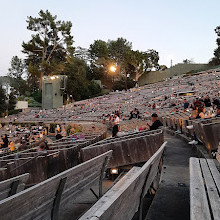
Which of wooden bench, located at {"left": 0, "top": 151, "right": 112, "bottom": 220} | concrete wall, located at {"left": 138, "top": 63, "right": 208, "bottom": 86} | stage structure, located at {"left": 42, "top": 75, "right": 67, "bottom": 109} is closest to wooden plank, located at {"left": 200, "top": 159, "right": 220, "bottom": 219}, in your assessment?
wooden bench, located at {"left": 0, "top": 151, "right": 112, "bottom": 220}

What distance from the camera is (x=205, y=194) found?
2123 millimetres

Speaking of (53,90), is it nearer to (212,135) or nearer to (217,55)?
(217,55)

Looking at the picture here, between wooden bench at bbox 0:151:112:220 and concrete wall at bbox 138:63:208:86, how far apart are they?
61.8 meters

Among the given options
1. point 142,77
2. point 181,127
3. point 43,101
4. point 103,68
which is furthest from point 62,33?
point 181,127

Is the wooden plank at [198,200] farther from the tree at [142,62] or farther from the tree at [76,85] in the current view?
the tree at [142,62]

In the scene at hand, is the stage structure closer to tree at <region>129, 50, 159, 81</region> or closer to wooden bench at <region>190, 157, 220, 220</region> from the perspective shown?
tree at <region>129, 50, 159, 81</region>

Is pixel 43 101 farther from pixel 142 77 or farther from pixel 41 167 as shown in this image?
pixel 41 167

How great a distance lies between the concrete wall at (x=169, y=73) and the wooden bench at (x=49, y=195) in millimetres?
61799

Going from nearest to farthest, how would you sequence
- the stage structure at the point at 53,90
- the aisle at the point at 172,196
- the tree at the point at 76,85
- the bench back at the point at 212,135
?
the aisle at the point at 172,196
the bench back at the point at 212,135
the stage structure at the point at 53,90
the tree at the point at 76,85

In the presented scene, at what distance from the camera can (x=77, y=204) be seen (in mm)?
4148

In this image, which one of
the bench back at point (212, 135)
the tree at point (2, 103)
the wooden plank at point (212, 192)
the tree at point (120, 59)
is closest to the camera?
the wooden plank at point (212, 192)

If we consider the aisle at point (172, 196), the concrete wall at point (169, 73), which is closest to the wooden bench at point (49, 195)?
the aisle at point (172, 196)

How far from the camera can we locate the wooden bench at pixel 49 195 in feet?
5.29

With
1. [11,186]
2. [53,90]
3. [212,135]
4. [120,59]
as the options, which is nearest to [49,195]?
[11,186]
